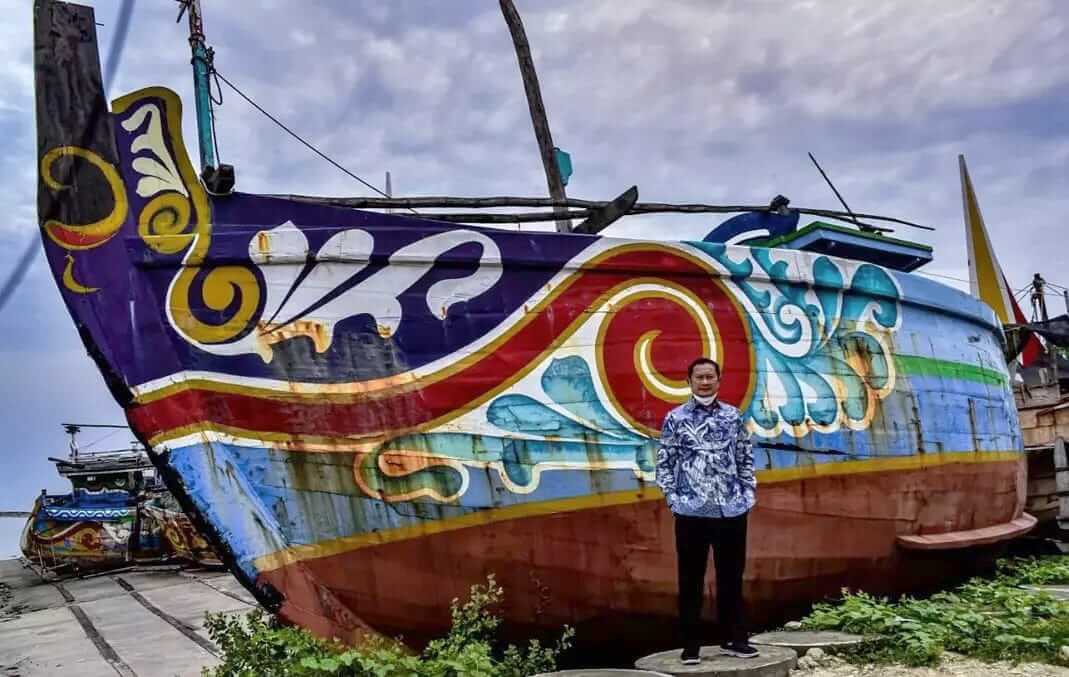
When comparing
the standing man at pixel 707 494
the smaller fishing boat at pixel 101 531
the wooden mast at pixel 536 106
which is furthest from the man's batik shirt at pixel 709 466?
the smaller fishing boat at pixel 101 531

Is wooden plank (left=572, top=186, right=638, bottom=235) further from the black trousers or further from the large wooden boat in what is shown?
the black trousers

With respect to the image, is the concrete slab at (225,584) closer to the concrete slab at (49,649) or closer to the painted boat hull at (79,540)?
the concrete slab at (49,649)

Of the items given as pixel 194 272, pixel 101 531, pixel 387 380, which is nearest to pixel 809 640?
pixel 387 380

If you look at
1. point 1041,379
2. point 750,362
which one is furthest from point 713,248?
point 1041,379

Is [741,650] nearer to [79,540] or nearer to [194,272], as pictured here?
[194,272]

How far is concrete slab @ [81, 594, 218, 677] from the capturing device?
681 centimetres

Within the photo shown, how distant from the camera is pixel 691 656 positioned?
3818mm

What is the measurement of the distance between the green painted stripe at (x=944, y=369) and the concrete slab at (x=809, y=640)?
2.11 metres

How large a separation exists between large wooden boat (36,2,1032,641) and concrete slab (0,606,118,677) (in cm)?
369

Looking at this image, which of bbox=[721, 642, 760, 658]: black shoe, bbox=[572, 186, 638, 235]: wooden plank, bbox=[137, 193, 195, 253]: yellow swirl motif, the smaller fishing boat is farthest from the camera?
the smaller fishing boat

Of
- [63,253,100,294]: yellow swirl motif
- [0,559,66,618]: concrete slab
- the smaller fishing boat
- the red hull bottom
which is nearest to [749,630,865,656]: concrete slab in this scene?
the red hull bottom

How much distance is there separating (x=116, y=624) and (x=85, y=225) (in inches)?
287

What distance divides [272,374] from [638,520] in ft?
6.41

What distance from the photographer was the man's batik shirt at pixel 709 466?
3725mm
